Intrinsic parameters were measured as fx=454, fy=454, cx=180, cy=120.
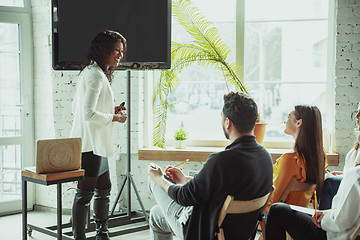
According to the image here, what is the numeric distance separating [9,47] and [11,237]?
69.9 inches

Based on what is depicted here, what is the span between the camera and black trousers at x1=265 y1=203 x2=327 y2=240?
243cm

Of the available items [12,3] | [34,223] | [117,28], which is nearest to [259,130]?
[117,28]

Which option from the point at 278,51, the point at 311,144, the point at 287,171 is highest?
the point at 278,51

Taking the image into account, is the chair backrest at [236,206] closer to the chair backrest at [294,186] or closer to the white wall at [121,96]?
the chair backrest at [294,186]

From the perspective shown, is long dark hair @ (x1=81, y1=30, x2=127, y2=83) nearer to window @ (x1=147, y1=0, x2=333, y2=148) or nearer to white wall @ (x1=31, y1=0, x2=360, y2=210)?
white wall @ (x1=31, y1=0, x2=360, y2=210)

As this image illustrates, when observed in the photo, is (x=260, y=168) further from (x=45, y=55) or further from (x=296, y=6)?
(x=45, y=55)

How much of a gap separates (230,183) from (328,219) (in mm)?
538

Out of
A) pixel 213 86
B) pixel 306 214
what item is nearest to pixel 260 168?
pixel 306 214

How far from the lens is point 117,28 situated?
3.54 meters

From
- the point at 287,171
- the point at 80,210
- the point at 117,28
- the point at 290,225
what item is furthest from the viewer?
the point at 117,28

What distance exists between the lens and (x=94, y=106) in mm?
2930

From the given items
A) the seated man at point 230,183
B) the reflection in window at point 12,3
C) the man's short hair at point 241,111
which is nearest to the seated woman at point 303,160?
the seated man at point 230,183

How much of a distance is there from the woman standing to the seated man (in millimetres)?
795

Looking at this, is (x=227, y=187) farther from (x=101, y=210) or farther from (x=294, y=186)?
(x=101, y=210)
